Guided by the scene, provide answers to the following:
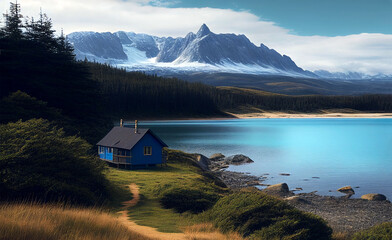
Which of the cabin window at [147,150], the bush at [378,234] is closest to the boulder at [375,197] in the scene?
the bush at [378,234]

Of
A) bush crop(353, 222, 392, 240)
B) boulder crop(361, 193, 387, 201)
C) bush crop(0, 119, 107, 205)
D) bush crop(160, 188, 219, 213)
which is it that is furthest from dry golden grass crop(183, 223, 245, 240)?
boulder crop(361, 193, 387, 201)

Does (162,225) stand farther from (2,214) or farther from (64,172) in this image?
(2,214)

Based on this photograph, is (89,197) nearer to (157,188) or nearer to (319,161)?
(157,188)

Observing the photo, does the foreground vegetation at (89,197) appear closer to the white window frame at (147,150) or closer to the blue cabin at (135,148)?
the blue cabin at (135,148)

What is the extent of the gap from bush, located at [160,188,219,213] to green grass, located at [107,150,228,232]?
58 centimetres

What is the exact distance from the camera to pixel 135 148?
41.0 metres

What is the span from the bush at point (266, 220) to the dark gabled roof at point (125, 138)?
2087 centimetres

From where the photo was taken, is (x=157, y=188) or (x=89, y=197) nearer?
(x=89, y=197)

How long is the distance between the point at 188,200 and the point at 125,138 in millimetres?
19519

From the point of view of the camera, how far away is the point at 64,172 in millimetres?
23672

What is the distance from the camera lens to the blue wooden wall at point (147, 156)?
135ft

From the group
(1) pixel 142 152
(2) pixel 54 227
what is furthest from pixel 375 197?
(2) pixel 54 227

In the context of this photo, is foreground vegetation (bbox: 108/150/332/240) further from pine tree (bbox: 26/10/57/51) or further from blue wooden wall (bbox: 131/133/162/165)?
pine tree (bbox: 26/10/57/51)

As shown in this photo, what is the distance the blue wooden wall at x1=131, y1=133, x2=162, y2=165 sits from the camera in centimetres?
4108
